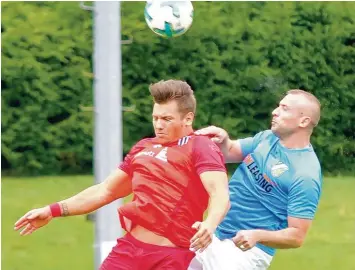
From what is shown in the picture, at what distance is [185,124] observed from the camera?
177 inches

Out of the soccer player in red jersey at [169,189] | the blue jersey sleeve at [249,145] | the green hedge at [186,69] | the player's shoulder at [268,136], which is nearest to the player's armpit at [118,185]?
the soccer player in red jersey at [169,189]

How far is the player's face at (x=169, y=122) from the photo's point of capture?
14.7 ft

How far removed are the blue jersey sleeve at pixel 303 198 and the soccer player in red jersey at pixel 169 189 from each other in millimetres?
401

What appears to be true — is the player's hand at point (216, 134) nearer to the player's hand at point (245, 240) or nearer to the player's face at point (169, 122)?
the player's face at point (169, 122)

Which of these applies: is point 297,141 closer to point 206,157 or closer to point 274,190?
point 274,190

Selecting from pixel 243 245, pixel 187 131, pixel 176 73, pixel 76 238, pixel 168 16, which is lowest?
pixel 76 238

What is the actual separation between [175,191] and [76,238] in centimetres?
488

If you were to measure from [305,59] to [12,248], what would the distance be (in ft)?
20.3

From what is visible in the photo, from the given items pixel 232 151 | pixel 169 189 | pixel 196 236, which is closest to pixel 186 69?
pixel 232 151

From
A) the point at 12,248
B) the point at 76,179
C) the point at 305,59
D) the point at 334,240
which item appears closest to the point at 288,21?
the point at 305,59

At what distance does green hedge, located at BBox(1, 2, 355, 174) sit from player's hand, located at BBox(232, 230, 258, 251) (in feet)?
28.1

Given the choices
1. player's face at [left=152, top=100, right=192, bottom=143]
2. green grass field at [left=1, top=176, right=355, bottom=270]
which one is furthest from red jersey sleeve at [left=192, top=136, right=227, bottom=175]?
green grass field at [left=1, top=176, right=355, bottom=270]

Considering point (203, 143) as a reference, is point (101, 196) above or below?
below

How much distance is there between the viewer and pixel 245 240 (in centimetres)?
434
